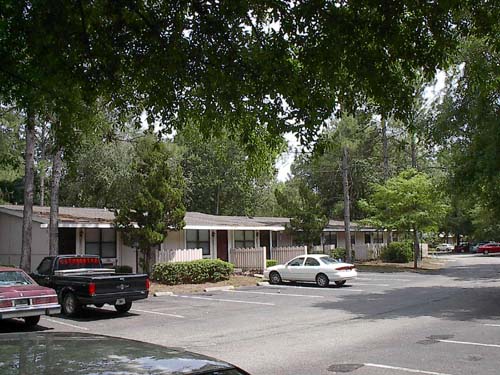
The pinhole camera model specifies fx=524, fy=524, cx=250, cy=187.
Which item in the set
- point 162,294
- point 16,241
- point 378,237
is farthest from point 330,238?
point 16,241

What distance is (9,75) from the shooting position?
6.98 metres

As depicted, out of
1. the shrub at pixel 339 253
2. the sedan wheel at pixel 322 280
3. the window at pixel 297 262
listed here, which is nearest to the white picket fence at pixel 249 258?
the window at pixel 297 262

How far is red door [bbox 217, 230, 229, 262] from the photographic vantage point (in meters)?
31.1

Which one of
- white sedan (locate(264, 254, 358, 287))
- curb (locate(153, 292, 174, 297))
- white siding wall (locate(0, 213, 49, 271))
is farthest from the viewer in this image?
white siding wall (locate(0, 213, 49, 271))

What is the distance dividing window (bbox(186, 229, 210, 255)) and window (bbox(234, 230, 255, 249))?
2.98m

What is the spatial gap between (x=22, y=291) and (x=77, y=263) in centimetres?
404

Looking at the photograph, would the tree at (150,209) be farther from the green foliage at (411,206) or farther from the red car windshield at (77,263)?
the green foliage at (411,206)

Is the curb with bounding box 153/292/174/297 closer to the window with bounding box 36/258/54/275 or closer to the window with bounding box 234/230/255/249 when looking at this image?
the window with bounding box 36/258/54/275

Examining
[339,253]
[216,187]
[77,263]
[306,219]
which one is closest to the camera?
[77,263]

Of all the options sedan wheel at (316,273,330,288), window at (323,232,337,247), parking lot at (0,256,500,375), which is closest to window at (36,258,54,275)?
parking lot at (0,256,500,375)

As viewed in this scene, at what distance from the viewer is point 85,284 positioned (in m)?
14.2

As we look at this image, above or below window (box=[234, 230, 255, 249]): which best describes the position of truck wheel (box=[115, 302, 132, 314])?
below

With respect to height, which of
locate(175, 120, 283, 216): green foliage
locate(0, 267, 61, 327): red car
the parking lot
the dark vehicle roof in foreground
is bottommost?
the parking lot

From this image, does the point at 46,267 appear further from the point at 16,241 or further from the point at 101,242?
the point at 16,241
